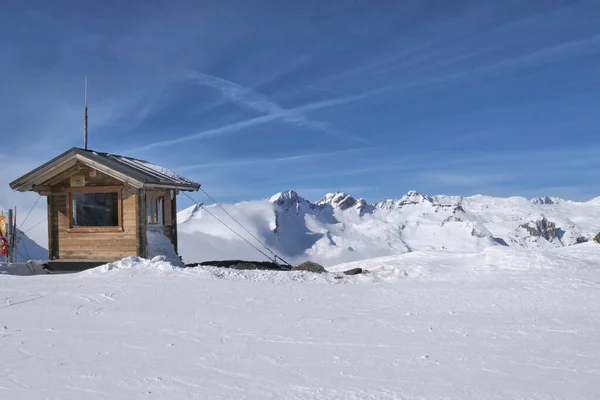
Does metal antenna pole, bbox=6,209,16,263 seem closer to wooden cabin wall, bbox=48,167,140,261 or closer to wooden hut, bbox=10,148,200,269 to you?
wooden hut, bbox=10,148,200,269

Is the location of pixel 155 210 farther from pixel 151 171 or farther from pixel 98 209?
pixel 98 209

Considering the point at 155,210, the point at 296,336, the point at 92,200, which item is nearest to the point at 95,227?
the point at 92,200

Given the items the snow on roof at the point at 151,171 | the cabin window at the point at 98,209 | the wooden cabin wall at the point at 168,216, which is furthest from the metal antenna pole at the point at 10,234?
the wooden cabin wall at the point at 168,216

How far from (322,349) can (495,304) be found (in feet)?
16.7

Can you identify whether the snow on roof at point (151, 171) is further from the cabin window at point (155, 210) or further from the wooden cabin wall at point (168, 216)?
the cabin window at point (155, 210)

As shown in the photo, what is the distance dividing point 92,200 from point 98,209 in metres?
0.40

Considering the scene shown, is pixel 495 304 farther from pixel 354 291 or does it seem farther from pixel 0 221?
pixel 0 221

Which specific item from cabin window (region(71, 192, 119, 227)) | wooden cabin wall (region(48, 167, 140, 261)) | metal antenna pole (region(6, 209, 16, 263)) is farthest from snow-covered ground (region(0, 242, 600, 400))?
metal antenna pole (region(6, 209, 16, 263))

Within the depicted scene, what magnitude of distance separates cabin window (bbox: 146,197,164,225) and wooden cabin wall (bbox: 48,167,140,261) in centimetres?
83

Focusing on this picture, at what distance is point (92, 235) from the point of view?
16.9m

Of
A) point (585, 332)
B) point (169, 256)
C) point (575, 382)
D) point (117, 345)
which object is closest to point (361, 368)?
point (575, 382)

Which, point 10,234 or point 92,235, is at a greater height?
point 10,234

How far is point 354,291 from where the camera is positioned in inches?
476

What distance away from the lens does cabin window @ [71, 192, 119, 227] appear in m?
17.8
